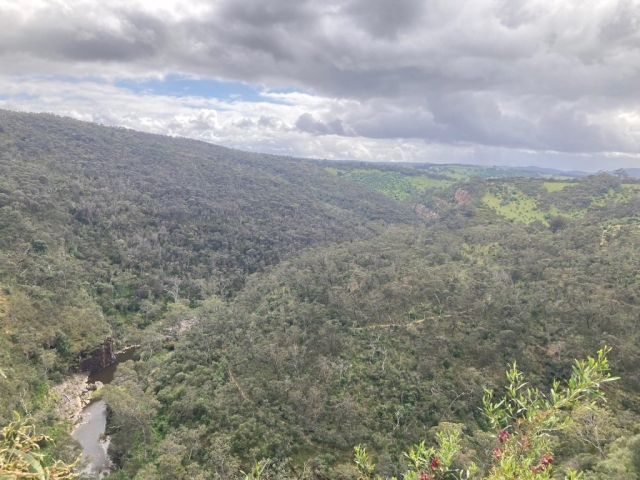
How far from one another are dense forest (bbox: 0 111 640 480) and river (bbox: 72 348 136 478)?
1553mm

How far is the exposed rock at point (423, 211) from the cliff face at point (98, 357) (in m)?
125

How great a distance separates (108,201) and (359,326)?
3021 inches

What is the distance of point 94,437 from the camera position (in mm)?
40812

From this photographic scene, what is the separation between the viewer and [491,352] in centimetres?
3884

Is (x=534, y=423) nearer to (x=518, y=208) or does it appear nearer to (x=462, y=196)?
(x=518, y=208)

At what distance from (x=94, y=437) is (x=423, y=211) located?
489ft

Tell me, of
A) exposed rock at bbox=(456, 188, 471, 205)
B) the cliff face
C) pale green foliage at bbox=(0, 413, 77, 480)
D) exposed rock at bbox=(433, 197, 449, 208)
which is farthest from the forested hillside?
pale green foliage at bbox=(0, 413, 77, 480)

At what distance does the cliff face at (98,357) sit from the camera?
170 ft

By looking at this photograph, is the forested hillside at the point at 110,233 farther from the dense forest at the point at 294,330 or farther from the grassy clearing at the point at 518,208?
the grassy clearing at the point at 518,208

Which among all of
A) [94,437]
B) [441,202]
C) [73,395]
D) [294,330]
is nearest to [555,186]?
[441,202]

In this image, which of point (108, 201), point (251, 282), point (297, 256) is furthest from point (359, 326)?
point (108, 201)

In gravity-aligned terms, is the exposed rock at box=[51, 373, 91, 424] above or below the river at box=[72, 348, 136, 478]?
above

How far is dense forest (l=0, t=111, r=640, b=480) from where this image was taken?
3266 cm

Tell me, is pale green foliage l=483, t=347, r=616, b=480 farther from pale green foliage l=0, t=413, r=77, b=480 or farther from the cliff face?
the cliff face
